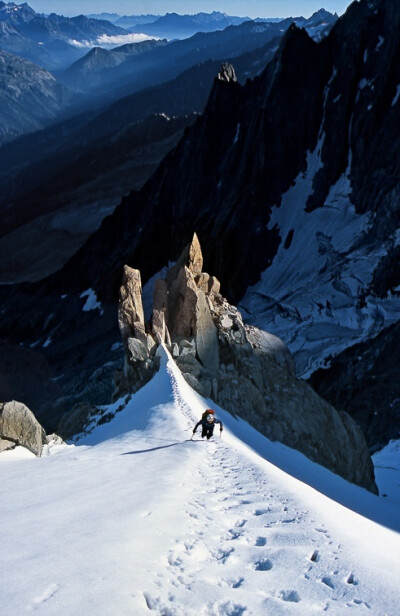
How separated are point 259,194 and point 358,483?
37.5 meters

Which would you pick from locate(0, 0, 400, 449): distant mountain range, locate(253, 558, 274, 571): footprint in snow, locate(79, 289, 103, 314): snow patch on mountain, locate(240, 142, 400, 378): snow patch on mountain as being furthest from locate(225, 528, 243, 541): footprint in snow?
locate(79, 289, 103, 314): snow patch on mountain

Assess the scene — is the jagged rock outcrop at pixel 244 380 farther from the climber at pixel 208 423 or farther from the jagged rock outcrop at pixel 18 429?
the jagged rock outcrop at pixel 18 429

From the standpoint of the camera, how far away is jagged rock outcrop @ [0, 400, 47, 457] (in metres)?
16.3

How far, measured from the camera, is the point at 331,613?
626 cm

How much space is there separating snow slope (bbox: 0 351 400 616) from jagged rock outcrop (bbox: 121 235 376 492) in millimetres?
9871

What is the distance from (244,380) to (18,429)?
11.4 meters

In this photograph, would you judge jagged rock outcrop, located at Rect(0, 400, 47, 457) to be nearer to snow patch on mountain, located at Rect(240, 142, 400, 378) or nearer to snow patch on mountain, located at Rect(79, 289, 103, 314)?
snow patch on mountain, located at Rect(240, 142, 400, 378)

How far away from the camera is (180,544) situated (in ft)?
25.7

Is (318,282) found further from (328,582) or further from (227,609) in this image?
(227,609)

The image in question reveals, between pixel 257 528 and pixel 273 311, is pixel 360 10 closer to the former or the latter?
pixel 273 311

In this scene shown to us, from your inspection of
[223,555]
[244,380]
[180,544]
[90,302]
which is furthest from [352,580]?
[90,302]

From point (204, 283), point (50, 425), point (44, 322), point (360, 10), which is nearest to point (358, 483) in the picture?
point (204, 283)

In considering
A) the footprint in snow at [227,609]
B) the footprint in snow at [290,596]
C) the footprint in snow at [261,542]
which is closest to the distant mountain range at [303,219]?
the footprint in snow at [261,542]

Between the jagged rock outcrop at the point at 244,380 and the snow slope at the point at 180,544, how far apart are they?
9.87 metres
